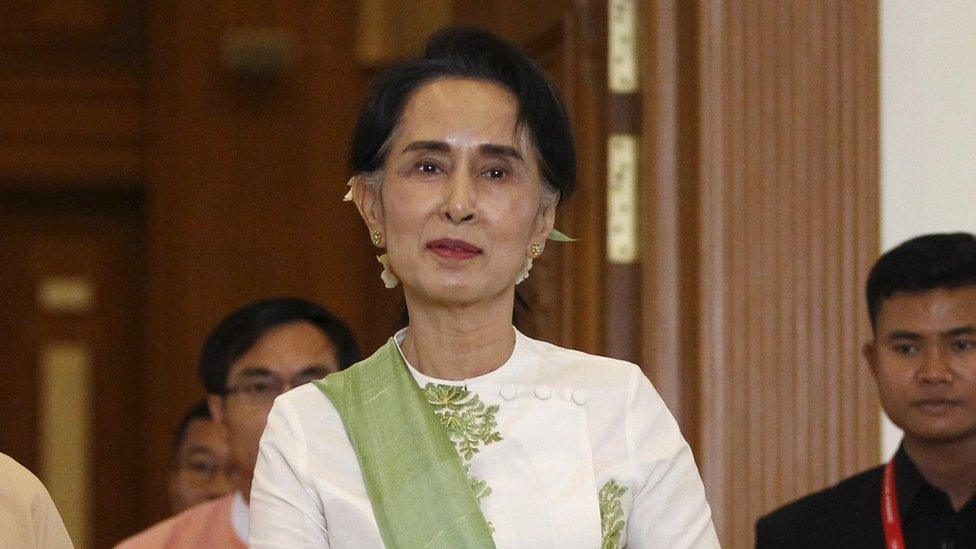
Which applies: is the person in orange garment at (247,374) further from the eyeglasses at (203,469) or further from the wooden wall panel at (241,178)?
the wooden wall panel at (241,178)

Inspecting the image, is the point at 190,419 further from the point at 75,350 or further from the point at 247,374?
the point at 75,350

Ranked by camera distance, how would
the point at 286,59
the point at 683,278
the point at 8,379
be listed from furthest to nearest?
the point at 8,379 < the point at 286,59 < the point at 683,278

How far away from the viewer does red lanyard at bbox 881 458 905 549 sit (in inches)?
127

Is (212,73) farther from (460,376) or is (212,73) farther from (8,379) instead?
(460,376)

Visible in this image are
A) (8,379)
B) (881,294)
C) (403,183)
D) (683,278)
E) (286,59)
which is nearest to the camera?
(403,183)

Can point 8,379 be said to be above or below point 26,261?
below

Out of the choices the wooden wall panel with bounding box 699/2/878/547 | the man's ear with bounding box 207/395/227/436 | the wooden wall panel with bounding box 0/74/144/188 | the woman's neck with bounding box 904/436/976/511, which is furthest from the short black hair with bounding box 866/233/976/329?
the wooden wall panel with bounding box 0/74/144/188

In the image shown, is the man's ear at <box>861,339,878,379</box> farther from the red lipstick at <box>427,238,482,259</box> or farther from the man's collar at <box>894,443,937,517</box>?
the red lipstick at <box>427,238,482,259</box>

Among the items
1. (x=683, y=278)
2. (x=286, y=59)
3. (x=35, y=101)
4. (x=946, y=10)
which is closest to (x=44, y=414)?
(x=35, y=101)

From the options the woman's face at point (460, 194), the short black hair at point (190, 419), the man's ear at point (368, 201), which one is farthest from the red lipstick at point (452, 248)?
the short black hair at point (190, 419)

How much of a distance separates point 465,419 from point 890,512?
59.5 inches

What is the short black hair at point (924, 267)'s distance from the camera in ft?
10.9

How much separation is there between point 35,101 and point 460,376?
4.82 m

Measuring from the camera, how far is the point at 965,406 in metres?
3.19
